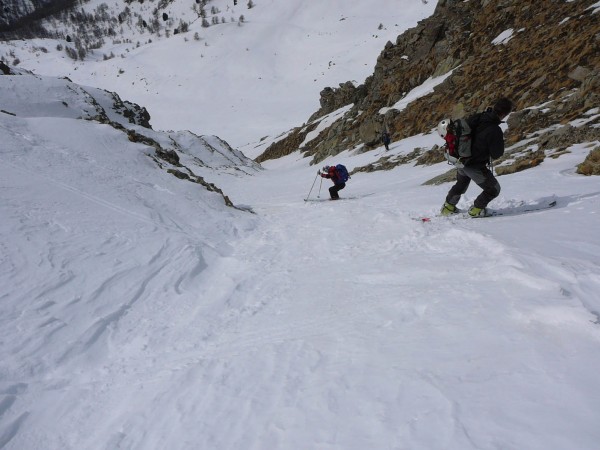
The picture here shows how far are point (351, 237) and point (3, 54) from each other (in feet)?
500

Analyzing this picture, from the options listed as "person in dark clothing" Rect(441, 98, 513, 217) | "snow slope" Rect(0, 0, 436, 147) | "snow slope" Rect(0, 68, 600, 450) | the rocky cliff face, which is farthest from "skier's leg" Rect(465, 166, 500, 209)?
"snow slope" Rect(0, 0, 436, 147)

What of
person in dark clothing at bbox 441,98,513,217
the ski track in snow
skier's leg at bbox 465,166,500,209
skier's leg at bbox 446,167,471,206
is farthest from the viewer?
skier's leg at bbox 446,167,471,206

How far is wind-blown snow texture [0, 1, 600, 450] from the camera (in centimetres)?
246

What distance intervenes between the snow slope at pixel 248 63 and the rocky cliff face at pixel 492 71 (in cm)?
3083

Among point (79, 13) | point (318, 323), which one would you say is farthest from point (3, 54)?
point (318, 323)

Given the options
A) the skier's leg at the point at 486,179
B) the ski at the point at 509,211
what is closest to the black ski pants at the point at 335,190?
the ski at the point at 509,211

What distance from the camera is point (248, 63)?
89.9m

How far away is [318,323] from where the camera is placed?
4.05 m

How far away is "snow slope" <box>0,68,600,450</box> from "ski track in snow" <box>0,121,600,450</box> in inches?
0.7

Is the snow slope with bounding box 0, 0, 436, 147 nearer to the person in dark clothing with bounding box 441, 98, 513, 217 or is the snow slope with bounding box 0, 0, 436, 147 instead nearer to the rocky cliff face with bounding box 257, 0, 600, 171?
the rocky cliff face with bounding box 257, 0, 600, 171

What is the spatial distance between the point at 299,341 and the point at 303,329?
0.86 feet

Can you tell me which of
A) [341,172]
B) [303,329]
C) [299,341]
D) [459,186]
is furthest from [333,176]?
[299,341]

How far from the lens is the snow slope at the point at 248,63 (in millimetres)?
73062

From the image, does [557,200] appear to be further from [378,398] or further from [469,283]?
[378,398]
